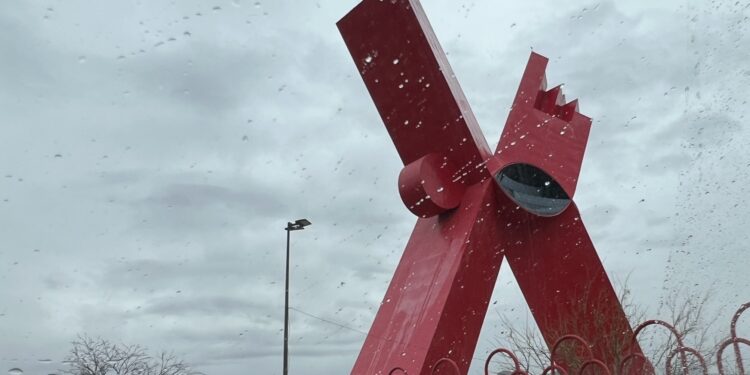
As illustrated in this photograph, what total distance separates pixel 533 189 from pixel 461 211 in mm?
1040

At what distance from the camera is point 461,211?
975cm

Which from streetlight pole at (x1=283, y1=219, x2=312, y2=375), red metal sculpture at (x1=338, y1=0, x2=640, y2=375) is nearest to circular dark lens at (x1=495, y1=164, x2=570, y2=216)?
red metal sculpture at (x1=338, y1=0, x2=640, y2=375)

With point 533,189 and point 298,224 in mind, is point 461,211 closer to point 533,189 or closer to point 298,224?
point 533,189

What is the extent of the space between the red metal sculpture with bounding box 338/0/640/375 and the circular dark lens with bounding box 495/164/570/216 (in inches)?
0.6

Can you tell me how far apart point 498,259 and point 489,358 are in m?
3.60

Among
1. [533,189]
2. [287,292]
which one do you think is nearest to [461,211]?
[533,189]

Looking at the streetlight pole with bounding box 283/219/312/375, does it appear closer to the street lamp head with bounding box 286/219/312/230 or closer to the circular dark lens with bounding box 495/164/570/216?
the street lamp head with bounding box 286/219/312/230

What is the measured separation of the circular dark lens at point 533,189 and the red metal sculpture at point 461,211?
2 cm

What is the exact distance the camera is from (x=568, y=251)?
10109 millimetres

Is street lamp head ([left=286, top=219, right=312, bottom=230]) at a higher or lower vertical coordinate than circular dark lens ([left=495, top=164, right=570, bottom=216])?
higher

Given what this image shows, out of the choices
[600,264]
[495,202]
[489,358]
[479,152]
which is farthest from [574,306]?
[489,358]

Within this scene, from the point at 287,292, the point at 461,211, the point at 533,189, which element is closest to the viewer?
the point at 461,211

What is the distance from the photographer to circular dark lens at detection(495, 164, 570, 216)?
380 inches

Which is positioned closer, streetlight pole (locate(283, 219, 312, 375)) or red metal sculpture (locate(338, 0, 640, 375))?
red metal sculpture (locate(338, 0, 640, 375))
